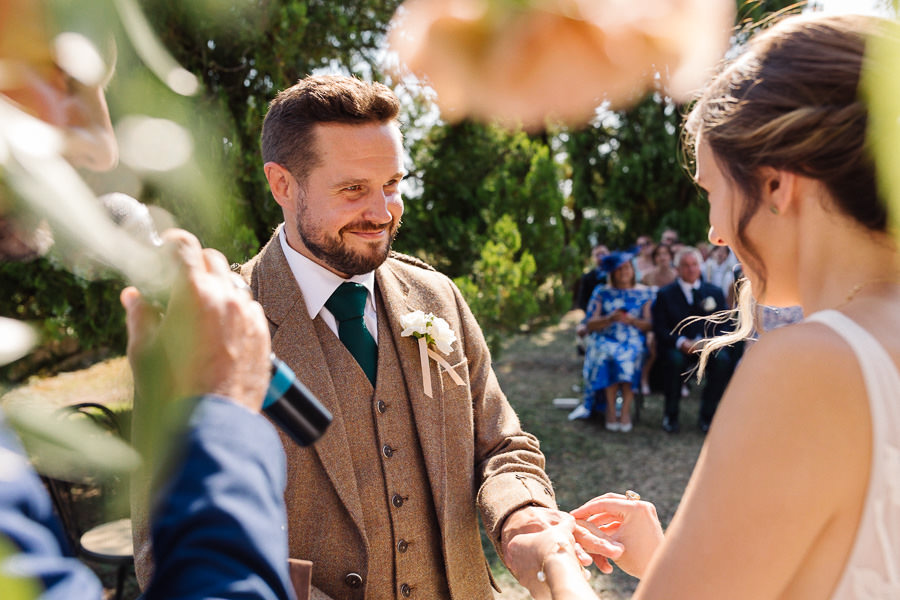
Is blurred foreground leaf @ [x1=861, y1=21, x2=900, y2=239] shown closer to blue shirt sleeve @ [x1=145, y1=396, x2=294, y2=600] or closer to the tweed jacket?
blue shirt sleeve @ [x1=145, y1=396, x2=294, y2=600]

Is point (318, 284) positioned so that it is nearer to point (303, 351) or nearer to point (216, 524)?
point (303, 351)

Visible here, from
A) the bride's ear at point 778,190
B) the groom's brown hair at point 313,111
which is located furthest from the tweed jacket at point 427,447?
the bride's ear at point 778,190

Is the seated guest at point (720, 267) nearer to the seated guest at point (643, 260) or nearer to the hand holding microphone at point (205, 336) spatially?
the seated guest at point (643, 260)

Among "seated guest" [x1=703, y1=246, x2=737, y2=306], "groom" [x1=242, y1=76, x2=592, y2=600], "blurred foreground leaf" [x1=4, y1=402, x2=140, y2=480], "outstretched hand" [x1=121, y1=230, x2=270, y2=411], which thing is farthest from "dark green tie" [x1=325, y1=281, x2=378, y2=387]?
"seated guest" [x1=703, y1=246, x2=737, y2=306]

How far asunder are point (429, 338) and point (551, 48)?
60.3 inches

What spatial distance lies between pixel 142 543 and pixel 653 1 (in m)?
1.58

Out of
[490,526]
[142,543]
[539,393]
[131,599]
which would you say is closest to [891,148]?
[490,526]

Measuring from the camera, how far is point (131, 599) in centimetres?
419

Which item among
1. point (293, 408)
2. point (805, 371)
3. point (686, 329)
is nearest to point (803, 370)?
point (805, 371)

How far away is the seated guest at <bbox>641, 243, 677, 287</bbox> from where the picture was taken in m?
8.81

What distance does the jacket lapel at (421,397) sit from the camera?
5.83 ft

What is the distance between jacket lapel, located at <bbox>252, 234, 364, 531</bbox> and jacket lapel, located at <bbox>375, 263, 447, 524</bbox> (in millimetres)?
220

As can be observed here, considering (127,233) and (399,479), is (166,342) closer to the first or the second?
(127,233)

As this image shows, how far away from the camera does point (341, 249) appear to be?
6.23ft
